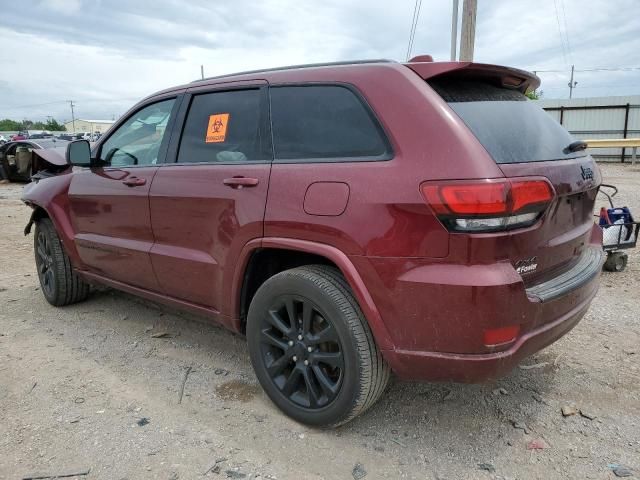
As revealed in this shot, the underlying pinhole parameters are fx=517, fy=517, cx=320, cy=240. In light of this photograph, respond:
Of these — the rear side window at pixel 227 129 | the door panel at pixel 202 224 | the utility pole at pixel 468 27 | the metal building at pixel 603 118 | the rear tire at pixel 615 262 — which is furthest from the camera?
the metal building at pixel 603 118

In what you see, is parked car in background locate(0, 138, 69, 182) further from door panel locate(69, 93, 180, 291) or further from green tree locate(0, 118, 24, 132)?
green tree locate(0, 118, 24, 132)

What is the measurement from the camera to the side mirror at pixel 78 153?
3857 millimetres

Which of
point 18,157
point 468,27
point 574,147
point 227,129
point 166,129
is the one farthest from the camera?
point 18,157

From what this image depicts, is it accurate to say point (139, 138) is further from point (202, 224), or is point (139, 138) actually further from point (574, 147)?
point (574, 147)

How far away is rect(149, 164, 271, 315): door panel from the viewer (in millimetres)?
2777

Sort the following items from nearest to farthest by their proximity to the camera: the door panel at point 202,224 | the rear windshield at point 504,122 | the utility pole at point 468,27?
the rear windshield at point 504,122 < the door panel at point 202,224 < the utility pole at point 468,27

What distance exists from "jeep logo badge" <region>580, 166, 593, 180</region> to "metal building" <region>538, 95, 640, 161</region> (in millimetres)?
17772

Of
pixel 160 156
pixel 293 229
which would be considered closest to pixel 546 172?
pixel 293 229

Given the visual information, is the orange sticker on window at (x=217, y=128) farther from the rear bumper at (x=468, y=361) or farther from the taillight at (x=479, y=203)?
the rear bumper at (x=468, y=361)

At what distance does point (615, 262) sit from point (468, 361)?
3743 mm

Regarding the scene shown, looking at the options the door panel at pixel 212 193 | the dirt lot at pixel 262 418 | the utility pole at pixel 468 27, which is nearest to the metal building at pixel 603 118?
the utility pole at pixel 468 27

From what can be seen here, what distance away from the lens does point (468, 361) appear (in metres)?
2.17

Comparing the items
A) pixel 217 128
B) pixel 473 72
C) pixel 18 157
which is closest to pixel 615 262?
pixel 473 72

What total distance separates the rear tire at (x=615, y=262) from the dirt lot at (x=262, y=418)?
1.19 metres
